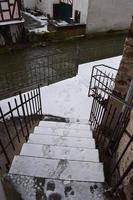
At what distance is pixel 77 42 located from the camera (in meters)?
13.2

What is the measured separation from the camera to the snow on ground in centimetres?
564

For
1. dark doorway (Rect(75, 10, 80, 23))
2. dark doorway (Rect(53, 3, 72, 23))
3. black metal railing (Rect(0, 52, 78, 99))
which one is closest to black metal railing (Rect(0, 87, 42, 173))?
black metal railing (Rect(0, 52, 78, 99))

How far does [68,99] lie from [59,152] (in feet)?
11.0

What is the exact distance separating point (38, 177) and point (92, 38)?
1319 cm

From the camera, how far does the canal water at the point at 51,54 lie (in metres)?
9.25

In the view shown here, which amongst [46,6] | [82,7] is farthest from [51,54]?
[46,6]

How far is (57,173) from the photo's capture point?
230cm

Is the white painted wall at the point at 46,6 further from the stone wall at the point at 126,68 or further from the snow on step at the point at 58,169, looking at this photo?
the snow on step at the point at 58,169

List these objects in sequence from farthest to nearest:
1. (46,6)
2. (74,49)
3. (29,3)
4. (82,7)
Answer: (29,3) < (46,6) < (82,7) < (74,49)

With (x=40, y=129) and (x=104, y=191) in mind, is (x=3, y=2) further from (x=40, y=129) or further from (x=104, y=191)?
(x=104, y=191)

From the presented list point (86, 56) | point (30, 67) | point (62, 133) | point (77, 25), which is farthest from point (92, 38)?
point (62, 133)

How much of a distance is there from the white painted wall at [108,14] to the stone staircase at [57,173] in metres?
12.5

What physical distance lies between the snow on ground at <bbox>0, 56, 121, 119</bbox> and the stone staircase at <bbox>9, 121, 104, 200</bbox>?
2740 mm

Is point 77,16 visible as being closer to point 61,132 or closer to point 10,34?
point 10,34
